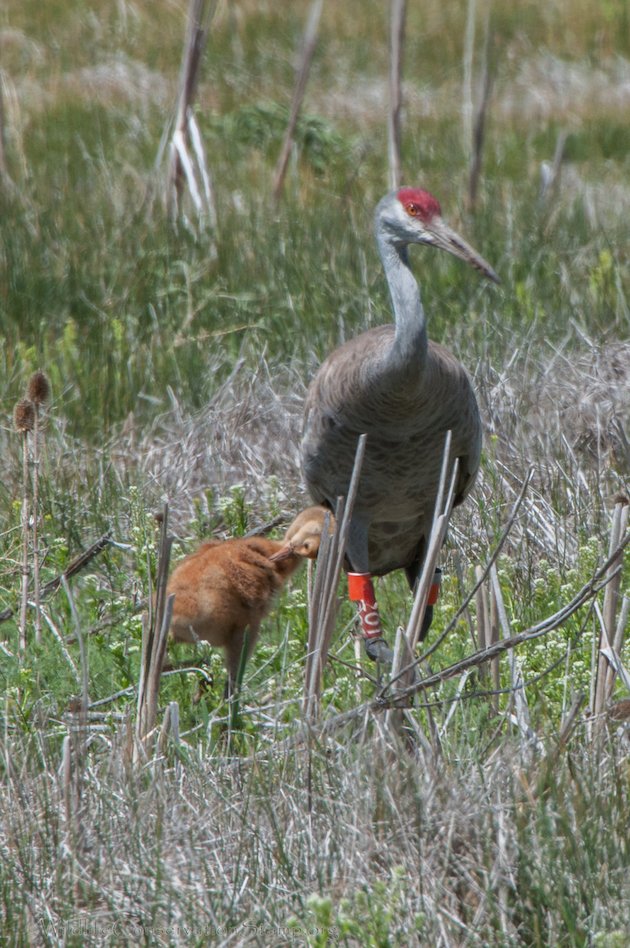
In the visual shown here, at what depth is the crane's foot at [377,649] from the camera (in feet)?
12.9

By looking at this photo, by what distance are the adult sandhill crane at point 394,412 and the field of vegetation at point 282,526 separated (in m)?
0.28

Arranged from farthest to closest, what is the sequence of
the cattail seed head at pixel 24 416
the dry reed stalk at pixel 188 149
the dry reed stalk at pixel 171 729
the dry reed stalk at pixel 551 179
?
1. the dry reed stalk at pixel 551 179
2. the dry reed stalk at pixel 188 149
3. the cattail seed head at pixel 24 416
4. the dry reed stalk at pixel 171 729

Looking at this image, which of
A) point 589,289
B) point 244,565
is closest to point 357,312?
point 589,289

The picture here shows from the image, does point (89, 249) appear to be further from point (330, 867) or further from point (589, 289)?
point (330, 867)

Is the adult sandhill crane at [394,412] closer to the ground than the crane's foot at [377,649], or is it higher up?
higher up

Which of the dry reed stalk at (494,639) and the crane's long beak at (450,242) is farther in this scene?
the crane's long beak at (450,242)

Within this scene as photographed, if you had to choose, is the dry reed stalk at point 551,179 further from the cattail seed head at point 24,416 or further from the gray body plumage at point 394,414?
the cattail seed head at point 24,416

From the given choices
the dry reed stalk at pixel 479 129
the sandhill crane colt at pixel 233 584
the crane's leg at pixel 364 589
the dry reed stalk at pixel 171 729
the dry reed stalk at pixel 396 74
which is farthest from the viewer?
the dry reed stalk at pixel 479 129

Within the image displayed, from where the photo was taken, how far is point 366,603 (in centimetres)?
441

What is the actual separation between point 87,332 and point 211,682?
3.24 meters

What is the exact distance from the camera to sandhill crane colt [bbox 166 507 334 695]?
3.78 m

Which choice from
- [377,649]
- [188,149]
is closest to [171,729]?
[377,649]

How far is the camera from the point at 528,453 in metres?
5.38

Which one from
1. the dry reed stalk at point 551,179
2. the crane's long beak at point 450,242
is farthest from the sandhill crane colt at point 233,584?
the dry reed stalk at point 551,179
